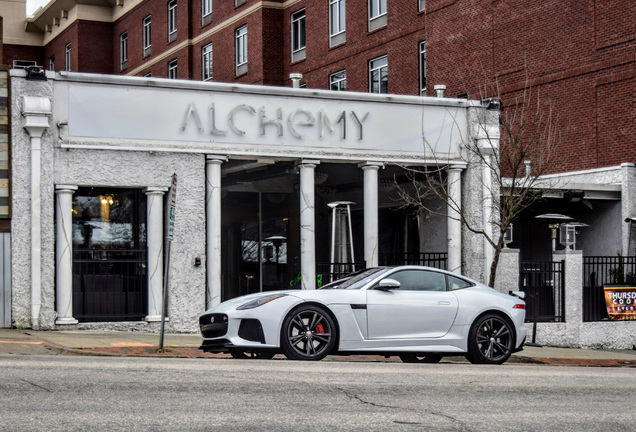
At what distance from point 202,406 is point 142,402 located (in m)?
0.53

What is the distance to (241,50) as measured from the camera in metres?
42.3

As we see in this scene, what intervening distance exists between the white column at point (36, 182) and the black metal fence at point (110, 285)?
827 mm

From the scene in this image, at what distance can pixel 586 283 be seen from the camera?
23531 mm

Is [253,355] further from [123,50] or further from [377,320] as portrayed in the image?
[123,50]

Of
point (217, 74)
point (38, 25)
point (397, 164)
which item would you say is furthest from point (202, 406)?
point (38, 25)

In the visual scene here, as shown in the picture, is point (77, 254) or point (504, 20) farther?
point (504, 20)

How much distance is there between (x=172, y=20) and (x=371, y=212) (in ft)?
95.1

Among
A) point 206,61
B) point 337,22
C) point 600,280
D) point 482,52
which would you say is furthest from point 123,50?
point 600,280

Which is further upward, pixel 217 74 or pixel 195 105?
pixel 217 74

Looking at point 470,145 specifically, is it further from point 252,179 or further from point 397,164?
point 252,179

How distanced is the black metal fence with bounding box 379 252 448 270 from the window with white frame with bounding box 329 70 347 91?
1609cm

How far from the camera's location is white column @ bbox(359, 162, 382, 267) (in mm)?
20969

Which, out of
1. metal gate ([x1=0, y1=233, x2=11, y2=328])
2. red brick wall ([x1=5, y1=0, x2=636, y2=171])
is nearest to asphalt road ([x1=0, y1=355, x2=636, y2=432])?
metal gate ([x1=0, y1=233, x2=11, y2=328])

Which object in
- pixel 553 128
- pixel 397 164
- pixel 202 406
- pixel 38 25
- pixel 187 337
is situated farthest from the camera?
pixel 38 25
